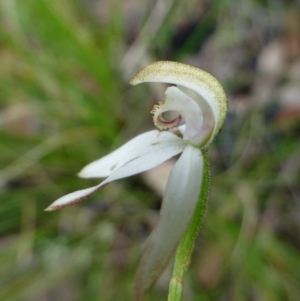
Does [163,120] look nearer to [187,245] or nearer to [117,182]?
[187,245]

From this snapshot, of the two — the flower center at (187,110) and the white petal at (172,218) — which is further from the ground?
the flower center at (187,110)

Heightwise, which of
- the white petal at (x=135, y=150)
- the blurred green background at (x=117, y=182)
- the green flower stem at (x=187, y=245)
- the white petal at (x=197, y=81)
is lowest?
the blurred green background at (x=117, y=182)

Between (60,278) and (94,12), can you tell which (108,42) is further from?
(60,278)

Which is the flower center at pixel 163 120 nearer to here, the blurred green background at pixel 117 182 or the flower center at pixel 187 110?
the flower center at pixel 187 110

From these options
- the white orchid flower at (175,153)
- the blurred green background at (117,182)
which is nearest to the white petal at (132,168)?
the white orchid flower at (175,153)

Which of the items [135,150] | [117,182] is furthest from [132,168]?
[117,182]

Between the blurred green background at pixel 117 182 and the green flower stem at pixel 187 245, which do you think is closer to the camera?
the green flower stem at pixel 187 245

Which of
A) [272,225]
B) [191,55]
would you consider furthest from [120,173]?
[191,55]

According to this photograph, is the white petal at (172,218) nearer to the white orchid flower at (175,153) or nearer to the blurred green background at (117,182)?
the white orchid flower at (175,153)
